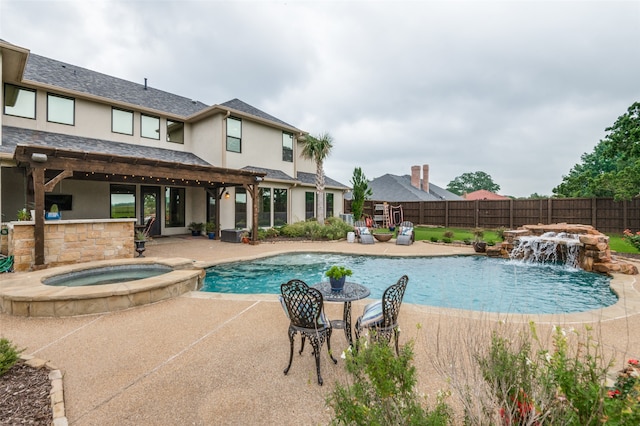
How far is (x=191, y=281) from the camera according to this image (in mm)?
6250

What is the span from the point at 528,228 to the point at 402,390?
12.0 metres

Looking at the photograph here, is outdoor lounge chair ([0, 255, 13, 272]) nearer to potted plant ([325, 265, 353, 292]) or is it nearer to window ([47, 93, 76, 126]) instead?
window ([47, 93, 76, 126])

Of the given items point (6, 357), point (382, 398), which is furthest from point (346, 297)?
point (6, 357)

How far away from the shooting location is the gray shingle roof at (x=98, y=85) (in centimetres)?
1216

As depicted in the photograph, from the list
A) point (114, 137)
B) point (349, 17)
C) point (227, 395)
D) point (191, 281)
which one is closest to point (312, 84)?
point (349, 17)

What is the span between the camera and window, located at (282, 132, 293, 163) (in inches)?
694

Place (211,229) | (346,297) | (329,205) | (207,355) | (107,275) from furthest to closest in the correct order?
1. (329,205)
2. (211,229)
3. (107,275)
4. (346,297)
5. (207,355)

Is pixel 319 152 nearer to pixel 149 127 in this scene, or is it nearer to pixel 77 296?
pixel 149 127

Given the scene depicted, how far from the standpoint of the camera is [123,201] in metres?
13.9

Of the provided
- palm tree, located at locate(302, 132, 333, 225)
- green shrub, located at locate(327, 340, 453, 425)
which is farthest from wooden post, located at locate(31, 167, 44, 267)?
palm tree, located at locate(302, 132, 333, 225)

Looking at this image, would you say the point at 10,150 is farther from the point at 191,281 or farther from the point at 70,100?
the point at 191,281

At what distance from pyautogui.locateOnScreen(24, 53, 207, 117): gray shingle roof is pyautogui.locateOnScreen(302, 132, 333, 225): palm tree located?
22.7 feet

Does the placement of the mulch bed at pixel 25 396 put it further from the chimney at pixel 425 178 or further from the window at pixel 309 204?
the chimney at pixel 425 178

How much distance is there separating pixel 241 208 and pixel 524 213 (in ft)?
54.8
